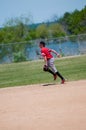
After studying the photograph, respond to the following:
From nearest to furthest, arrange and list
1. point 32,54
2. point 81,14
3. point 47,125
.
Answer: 1. point 47,125
2. point 32,54
3. point 81,14

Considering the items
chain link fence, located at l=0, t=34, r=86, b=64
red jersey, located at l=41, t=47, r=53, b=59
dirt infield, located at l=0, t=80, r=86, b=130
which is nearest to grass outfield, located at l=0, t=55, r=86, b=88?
red jersey, located at l=41, t=47, r=53, b=59

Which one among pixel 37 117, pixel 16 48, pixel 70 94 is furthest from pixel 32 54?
pixel 37 117

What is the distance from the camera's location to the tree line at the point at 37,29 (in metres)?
57.0

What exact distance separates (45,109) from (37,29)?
200 feet

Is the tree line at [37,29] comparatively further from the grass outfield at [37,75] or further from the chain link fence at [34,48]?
the grass outfield at [37,75]

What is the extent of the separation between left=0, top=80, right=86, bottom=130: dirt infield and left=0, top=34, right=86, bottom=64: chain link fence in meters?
27.3

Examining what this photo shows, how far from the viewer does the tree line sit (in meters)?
57.0

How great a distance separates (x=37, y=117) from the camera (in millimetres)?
9289

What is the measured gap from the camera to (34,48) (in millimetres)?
42375

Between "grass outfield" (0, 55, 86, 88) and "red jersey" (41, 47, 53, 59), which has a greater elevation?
"red jersey" (41, 47, 53, 59)

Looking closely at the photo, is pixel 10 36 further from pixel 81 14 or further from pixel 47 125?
pixel 47 125

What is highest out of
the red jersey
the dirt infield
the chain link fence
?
the red jersey

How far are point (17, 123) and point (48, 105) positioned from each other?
73.8 inches

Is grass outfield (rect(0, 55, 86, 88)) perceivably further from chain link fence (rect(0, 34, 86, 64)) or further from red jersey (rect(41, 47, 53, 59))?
chain link fence (rect(0, 34, 86, 64))
